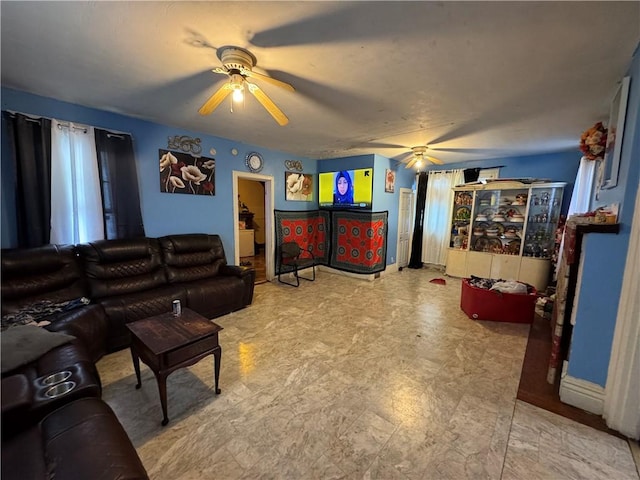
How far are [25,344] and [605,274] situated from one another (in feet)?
11.6

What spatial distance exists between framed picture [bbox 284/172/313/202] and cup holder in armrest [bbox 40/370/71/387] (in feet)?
12.5

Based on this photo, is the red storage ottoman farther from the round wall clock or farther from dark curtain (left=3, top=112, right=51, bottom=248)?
dark curtain (left=3, top=112, right=51, bottom=248)

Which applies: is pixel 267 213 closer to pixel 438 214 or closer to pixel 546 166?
pixel 438 214

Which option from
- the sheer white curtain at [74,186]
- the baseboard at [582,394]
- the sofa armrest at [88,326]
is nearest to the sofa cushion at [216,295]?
the sofa armrest at [88,326]

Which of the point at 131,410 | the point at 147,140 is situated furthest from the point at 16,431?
the point at 147,140

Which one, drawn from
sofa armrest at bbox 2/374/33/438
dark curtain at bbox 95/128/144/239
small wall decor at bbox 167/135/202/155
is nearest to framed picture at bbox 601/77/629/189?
sofa armrest at bbox 2/374/33/438

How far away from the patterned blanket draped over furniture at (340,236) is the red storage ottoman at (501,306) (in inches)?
73.4

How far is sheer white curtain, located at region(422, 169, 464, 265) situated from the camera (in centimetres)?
514

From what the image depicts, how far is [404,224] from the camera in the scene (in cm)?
554

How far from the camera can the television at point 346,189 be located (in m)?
4.57

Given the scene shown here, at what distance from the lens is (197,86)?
2.07 meters

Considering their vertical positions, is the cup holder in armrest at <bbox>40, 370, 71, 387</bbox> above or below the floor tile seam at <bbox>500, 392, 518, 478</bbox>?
above

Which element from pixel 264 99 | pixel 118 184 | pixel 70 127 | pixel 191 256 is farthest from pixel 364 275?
pixel 70 127

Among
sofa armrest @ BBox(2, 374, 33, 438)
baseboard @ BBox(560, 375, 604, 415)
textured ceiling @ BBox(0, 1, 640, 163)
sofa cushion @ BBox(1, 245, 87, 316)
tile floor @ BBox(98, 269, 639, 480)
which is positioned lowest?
tile floor @ BBox(98, 269, 639, 480)
